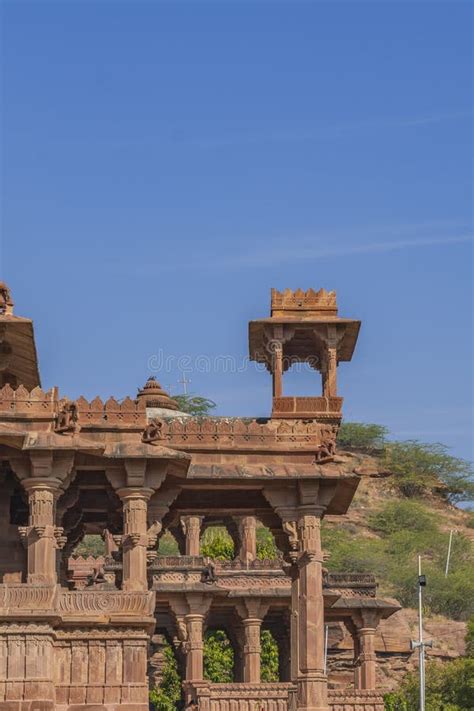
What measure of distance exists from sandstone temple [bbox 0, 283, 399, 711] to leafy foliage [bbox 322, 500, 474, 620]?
3008 cm

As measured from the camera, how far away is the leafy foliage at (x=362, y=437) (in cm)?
8812

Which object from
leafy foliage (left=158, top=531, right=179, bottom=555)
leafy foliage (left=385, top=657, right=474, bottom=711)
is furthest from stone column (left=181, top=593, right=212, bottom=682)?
leafy foliage (left=158, top=531, right=179, bottom=555)

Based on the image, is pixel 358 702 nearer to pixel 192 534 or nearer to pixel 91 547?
pixel 192 534

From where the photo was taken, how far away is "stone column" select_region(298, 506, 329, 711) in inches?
1101

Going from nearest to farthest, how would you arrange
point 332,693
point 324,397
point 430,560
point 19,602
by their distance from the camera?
1. point 19,602
2. point 332,693
3. point 324,397
4. point 430,560

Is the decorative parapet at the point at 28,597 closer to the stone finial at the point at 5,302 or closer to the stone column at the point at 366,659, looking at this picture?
the stone finial at the point at 5,302

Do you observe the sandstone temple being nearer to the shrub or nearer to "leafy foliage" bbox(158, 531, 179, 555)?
"leafy foliage" bbox(158, 531, 179, 555)

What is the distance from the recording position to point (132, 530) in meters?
27.2

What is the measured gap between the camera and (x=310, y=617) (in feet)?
93.0

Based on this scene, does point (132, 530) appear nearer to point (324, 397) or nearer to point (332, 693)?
point (332, 693)

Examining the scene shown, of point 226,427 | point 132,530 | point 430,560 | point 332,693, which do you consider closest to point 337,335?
point 332,693

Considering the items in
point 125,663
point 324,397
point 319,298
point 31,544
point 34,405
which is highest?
point 319,298

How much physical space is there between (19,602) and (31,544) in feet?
5.34

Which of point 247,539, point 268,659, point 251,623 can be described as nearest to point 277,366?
point 247,539
